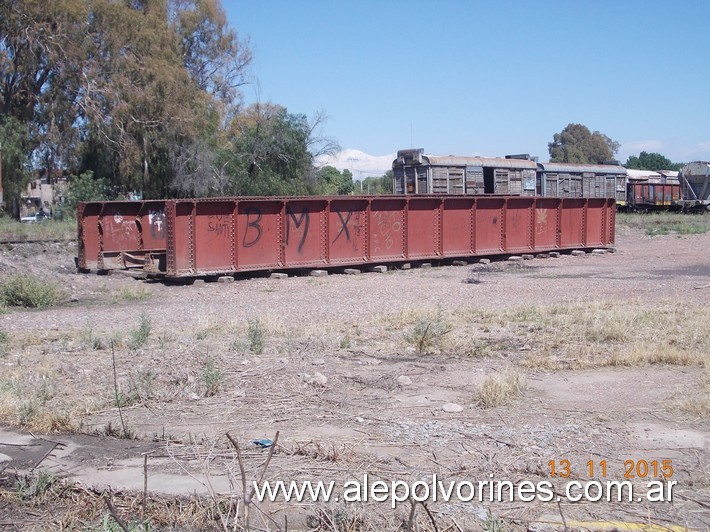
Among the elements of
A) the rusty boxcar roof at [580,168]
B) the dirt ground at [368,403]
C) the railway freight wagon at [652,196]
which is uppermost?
the rusty boxcar roof at [580,168]

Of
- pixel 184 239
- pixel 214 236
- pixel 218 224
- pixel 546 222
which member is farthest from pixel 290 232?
pixel 546 222

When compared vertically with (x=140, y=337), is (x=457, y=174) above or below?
above

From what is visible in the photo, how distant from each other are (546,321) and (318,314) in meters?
4.05

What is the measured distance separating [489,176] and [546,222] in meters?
11.4

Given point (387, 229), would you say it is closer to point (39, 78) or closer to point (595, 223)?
point (595, 223)

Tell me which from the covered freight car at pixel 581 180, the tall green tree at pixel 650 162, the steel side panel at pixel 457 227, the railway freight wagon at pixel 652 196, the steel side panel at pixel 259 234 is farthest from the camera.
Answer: the tall green tree at pixel 650 162

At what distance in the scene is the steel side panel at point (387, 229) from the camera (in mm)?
23125

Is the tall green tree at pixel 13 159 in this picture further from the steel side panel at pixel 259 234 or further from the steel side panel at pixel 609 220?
the steel side panel at pixel 609 220

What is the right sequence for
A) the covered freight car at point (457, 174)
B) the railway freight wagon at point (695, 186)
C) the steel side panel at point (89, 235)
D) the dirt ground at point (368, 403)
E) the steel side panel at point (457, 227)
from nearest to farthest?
1. the dirt ground at point (368, 403)
2. the steel side panel at point (89, 235)
3. the steel side panel at point (457, 227)
4. the covered freight car at point (457, 174)
5. the railway freight wagon at point (695, 186)

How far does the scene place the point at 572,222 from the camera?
93.3 ft

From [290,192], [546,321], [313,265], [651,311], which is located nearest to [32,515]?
[546,321]

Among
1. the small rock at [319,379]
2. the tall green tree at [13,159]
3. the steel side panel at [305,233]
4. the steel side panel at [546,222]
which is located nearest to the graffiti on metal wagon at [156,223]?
the steel side panel at [305,233]

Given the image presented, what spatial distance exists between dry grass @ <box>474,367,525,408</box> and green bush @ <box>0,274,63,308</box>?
11.4 metres

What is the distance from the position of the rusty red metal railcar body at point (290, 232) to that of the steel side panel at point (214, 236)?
25mm
